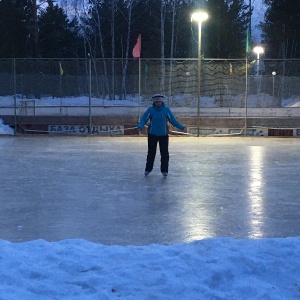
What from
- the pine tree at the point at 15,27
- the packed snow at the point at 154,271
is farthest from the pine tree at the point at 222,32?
the packed snow at the point at 154,271

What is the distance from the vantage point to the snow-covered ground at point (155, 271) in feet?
13.0

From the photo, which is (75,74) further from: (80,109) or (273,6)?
(273,6)

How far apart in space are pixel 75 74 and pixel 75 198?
14.7 metres

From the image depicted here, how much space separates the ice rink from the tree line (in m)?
27.3

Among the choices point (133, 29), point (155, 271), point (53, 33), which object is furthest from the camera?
point (133, 29)

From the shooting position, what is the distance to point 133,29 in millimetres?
44625

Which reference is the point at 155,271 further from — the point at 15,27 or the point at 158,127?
the point at 15,27

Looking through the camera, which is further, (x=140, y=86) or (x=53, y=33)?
(x=53, y=33)

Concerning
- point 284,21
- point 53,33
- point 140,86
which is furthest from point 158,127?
point 53,33

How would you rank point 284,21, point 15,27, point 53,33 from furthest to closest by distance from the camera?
point 53,33 < point 15,27 < point 284,21

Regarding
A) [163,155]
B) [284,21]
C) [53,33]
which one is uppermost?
[284,21]

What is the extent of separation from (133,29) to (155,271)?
41.6 m

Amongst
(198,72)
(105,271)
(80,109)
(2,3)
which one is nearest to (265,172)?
(105,271)

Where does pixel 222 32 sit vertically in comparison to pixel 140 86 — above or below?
above
